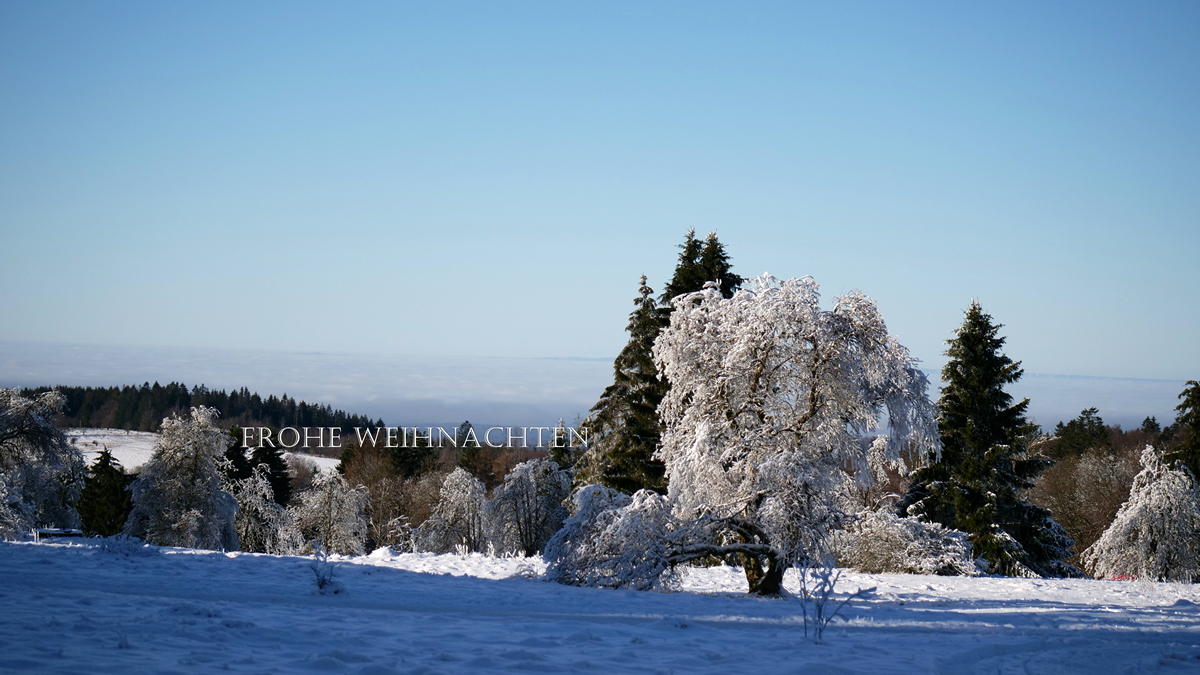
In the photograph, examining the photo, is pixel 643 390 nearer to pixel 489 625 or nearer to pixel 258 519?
pixel 489 625

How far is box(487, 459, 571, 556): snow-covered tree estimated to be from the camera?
3672 centimetres

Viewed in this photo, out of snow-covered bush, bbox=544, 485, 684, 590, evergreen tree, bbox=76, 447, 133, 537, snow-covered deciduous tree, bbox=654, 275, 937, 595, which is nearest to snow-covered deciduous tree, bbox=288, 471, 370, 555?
evergreen tree, bbox=76, 447, 133, 537

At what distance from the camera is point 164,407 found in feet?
431

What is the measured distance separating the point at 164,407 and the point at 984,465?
135317mm

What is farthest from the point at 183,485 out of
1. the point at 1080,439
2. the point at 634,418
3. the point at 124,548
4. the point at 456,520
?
the point at 1080,439

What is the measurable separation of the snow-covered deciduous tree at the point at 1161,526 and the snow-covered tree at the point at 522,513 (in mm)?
22063

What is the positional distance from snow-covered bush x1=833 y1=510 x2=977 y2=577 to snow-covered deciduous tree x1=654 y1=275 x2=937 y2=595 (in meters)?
6.62

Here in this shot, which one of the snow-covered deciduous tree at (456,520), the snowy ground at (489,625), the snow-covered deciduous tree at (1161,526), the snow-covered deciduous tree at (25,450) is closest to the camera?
the snowy ground at (489,625)

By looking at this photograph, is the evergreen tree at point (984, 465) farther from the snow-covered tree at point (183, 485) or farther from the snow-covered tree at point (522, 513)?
the snow-covered tree at point (183, 485)

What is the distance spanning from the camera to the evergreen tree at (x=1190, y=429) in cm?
2617

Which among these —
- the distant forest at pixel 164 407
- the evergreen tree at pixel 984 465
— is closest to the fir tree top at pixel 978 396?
the evergreen tree at pixel 984 465

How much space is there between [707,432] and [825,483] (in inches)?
94.8

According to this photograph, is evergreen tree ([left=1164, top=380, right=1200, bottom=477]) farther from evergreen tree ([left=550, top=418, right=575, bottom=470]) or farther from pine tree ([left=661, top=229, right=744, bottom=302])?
evergreen tree ([left=550, top=418, right=575, bottom=470])

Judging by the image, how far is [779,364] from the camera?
1573 centimetres
